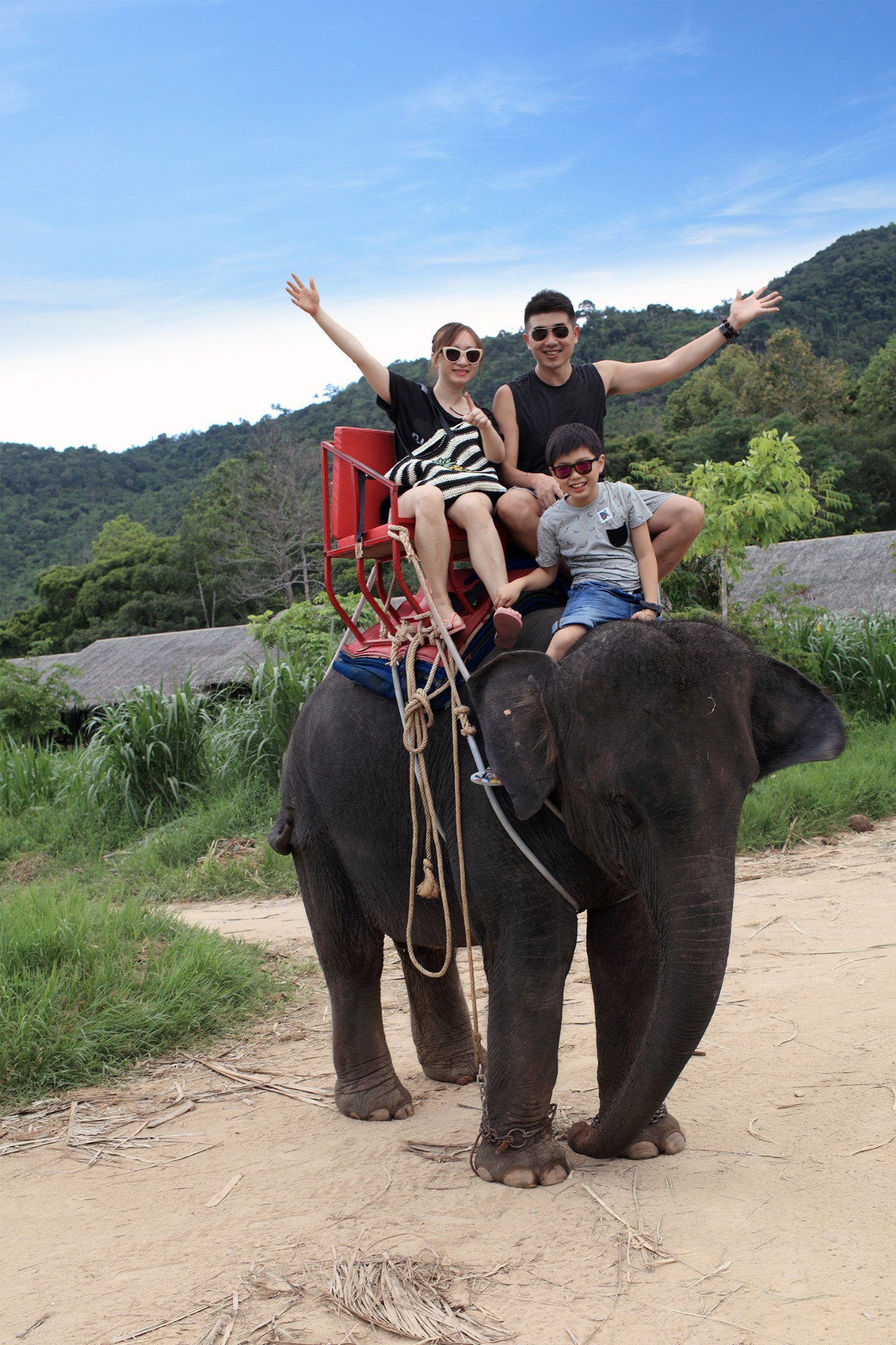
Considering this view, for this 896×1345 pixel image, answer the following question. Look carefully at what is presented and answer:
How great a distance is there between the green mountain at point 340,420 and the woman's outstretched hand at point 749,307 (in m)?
27.8

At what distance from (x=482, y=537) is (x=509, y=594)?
287mm

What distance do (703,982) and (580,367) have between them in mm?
2139

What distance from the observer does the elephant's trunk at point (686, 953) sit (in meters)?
2.55

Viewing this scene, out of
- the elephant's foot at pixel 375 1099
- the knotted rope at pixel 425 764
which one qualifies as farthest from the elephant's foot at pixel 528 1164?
the elephant's foot at pixel 375 1099

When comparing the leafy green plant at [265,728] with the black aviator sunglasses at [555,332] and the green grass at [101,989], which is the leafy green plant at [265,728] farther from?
the black aviator sunglasses at [555,332]

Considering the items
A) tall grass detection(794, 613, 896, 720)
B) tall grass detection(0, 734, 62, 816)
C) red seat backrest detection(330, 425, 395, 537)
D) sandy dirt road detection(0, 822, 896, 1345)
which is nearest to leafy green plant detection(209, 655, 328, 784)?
tall grass detection(0, 734, 62, 816)

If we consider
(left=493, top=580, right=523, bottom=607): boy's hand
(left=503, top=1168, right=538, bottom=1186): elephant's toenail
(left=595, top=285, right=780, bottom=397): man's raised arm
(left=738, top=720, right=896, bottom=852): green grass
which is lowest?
(left=738, top=720, right=896, bottom=852): green grass

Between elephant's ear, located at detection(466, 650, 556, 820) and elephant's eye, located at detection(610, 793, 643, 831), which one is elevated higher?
elephant's ear, located at detection(466, 650, 556, 820)

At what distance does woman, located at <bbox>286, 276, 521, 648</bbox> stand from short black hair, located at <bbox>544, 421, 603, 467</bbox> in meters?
0.31

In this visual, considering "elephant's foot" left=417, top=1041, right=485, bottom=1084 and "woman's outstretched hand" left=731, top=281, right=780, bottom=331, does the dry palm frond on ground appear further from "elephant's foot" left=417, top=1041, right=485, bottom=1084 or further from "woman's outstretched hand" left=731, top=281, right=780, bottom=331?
"woman's outstretched hand" left=731, top=281, right=780, bottom=331

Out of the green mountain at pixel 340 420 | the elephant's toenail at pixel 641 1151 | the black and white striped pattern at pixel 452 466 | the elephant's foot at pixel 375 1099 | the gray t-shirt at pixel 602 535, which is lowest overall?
the elephant's foot at pixel 375 1099

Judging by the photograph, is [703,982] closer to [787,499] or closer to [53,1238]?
[53,1238]

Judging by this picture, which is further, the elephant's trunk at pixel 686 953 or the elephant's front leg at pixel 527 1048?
the elephant's front leg at pixel 527 1048

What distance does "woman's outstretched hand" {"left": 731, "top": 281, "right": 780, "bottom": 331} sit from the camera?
12.3 ft
